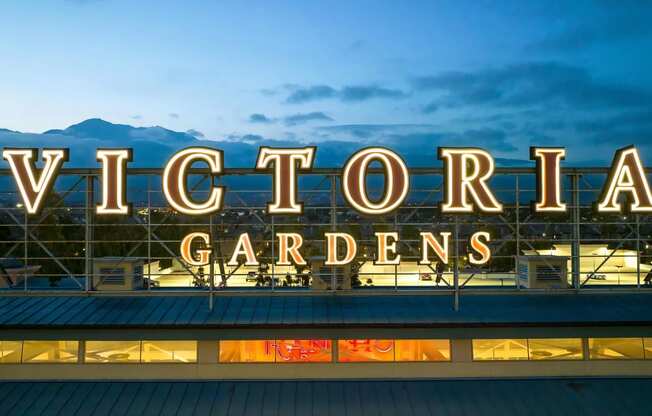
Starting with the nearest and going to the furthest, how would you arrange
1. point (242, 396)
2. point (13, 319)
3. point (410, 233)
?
point (242, 396)
point (13, 319)
point (410, 233)

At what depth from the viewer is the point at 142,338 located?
56.8 feet

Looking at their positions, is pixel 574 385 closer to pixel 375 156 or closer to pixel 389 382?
pixel 389 382

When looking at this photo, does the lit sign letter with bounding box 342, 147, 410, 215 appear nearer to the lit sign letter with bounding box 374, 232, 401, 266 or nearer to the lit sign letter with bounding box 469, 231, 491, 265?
the lit sign letter with bounding box 374, 232, 401, 266

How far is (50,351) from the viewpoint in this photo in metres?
17.5

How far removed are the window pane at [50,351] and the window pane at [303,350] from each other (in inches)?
292

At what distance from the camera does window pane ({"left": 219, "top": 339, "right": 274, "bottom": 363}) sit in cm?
1748

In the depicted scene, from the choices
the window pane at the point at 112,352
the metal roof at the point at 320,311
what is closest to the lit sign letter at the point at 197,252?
the metal roof at the point at 320,311

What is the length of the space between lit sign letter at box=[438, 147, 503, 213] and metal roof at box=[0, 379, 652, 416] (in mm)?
6499

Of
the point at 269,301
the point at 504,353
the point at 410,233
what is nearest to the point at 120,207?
the point at 269,301

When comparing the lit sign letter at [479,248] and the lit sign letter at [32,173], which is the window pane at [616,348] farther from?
the lit sign letter at [32,173]

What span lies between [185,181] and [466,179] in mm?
10839

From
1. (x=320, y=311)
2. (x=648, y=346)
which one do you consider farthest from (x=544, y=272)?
(x=320, y=311)

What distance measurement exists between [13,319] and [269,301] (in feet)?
30.3

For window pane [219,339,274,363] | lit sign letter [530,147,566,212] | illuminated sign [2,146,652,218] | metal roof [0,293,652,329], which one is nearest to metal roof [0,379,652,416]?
window pane [219,339,274,363]
